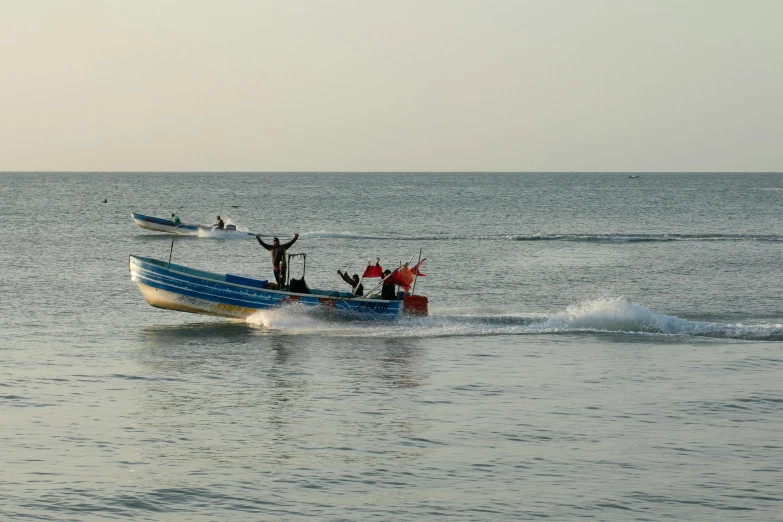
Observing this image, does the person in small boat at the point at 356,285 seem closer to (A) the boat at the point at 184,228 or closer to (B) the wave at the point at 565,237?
(A) the boat at the point at 184,228

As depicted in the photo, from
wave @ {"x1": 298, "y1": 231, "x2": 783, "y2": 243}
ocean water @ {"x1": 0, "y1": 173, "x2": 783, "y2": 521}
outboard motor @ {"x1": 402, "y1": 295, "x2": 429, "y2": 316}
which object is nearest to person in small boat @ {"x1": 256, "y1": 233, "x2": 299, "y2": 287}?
ocean water @ {"x1": 0, "y1": 173, "x2": 783, "y2": 521}

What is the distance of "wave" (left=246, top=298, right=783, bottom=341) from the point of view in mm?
29016

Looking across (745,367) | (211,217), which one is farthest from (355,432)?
(211,217)

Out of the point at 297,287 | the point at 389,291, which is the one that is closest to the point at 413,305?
the point at 389,291

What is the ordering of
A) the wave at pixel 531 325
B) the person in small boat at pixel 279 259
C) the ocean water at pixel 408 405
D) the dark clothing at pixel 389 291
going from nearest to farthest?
the ocean water at pixel 408 405, the wave at pixel 531 325, the person in small boat at pixel 279 259, the dark clothing at pixel 389 291

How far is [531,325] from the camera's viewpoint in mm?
30266

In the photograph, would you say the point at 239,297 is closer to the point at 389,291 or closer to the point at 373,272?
the point at 373,272

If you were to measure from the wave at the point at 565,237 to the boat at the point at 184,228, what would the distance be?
17.3 ft

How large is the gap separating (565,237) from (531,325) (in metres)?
39.6

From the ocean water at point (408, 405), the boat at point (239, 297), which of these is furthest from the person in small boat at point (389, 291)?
the ocean water at point (408, 405)

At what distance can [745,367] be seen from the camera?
2389cm

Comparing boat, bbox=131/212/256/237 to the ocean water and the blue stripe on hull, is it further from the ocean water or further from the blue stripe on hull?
the blue stripe on hull

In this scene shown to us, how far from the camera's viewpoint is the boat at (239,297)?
2986 cm

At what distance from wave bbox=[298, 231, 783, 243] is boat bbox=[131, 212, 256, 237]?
528 centimetres
